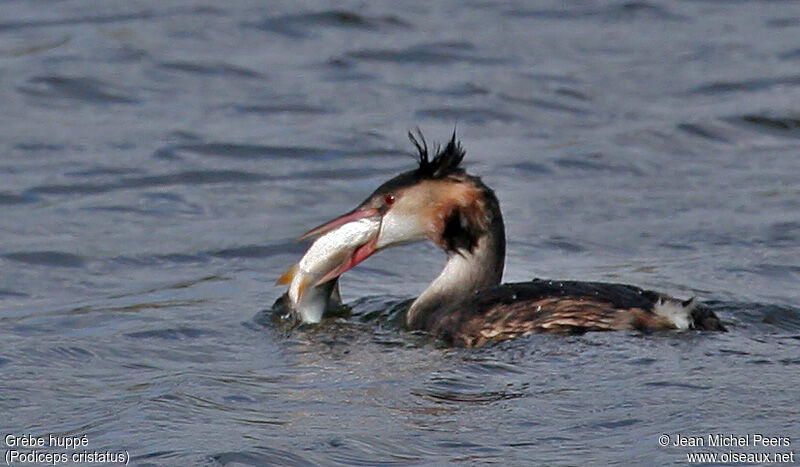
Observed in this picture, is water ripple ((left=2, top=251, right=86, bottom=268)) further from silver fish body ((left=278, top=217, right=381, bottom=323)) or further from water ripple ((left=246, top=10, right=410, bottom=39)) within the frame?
water ripple ((left=246, top=10, right=410, bottom=39))

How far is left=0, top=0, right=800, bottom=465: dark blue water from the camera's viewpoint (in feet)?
21.9

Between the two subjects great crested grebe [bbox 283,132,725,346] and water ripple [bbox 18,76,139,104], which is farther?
water ripple [bbox 18,76,139,104]

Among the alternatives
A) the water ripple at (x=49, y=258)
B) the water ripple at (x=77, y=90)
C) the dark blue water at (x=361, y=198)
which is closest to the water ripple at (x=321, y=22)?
the dark blue water at (x=361, y=198)

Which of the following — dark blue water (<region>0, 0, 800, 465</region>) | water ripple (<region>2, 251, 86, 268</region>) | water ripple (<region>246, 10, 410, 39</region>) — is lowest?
water ripple (<region>2, 251, 86, 268</region>)

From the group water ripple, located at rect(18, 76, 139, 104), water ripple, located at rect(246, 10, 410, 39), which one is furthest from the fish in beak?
water ripple, located at rect(246, 10, 410, 39)

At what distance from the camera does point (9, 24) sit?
15.9 meters

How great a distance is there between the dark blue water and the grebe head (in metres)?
0.51

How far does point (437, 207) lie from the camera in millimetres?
8516

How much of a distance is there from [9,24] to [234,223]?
579cm

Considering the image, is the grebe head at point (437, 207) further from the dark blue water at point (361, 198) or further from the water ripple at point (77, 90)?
the water ripple at point (77, 90)

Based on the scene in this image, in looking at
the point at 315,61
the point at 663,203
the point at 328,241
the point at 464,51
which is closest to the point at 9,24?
the point at 315,61

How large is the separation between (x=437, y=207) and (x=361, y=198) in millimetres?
3181

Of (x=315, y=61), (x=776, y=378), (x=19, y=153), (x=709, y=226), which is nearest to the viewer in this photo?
(x=776, y=378)

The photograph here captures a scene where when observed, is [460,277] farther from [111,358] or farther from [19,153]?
[19,153]
